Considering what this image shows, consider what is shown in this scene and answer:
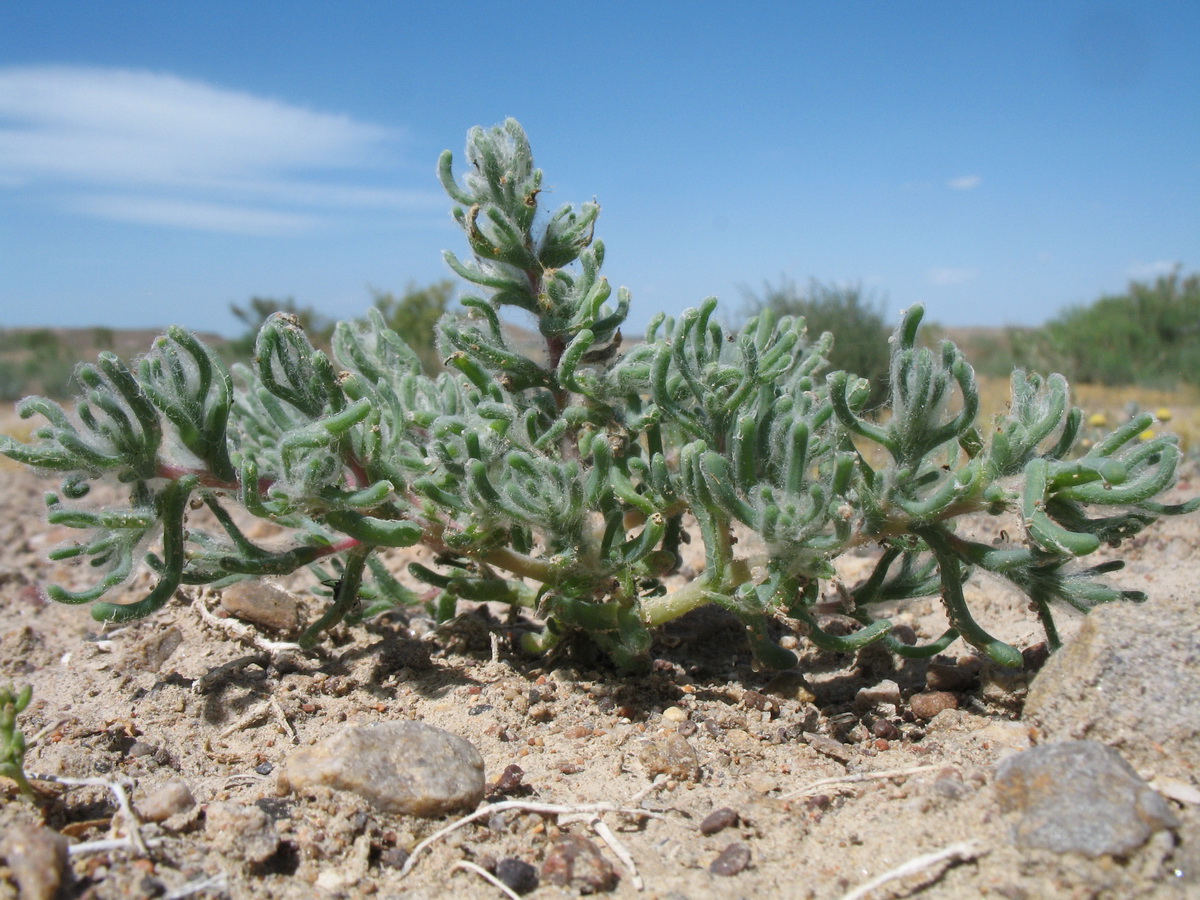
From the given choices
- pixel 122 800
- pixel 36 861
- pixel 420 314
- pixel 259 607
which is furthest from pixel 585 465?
pixel 420 314

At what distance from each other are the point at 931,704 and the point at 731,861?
105 centimetres

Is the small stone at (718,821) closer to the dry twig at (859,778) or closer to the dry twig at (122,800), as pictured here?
the dry twig at (859,778)

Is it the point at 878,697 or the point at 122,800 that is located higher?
the point at 122,800

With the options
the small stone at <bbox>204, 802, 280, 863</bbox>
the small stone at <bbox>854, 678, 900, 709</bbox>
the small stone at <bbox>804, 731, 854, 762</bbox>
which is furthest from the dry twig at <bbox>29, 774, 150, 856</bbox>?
the small stone at <bbox>854, 678, 900, 709</bbox>

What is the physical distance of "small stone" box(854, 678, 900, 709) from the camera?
275cm

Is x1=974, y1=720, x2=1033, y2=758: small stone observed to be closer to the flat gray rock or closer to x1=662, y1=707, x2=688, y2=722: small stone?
the flat gray rock

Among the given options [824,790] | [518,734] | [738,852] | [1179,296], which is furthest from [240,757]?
[1179,296]

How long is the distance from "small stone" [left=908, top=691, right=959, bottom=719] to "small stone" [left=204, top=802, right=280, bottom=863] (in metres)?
1.77

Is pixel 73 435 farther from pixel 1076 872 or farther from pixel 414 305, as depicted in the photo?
pixel 414 305

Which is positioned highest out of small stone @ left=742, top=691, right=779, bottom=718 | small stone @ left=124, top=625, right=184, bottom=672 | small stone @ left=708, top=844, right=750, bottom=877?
small stone @ left=124, top=625, right=184, bottom=672

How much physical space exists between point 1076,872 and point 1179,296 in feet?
84.6

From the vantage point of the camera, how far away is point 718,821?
2.04 metres

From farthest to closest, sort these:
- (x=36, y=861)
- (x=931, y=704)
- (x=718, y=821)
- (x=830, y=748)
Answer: (x=931, y=704) < (x=830, y=748) < (x=718, y=821) < (x=36, y=861)

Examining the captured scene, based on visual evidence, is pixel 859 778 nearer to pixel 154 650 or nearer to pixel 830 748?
pixel 830 748
